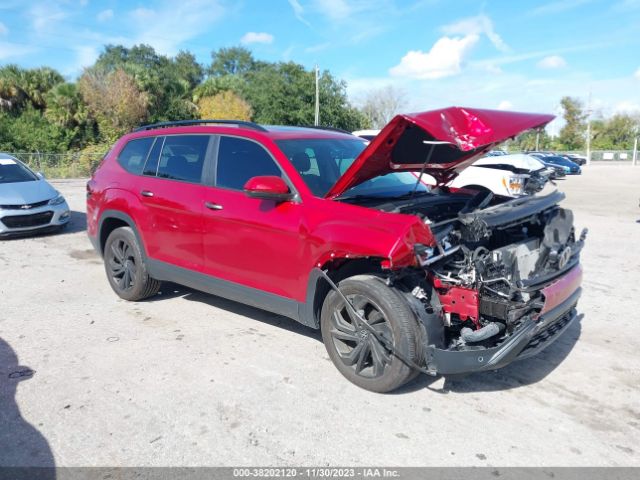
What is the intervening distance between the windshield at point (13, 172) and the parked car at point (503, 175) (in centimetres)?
806

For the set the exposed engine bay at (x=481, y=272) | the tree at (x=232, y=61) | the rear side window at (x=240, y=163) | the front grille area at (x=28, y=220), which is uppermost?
the tree at (x=232, y=61)

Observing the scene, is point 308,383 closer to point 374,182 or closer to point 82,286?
point 374,182

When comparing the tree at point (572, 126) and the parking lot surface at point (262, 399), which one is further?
the tree at point (572, 126)

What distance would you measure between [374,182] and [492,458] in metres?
2.36

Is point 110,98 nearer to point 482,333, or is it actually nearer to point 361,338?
point 361,338

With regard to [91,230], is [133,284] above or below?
below

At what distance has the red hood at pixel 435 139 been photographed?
342cm

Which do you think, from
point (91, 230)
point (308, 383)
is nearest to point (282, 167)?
point (308, 383)

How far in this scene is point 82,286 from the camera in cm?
653

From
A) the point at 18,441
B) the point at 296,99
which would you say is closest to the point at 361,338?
the point at 18,441

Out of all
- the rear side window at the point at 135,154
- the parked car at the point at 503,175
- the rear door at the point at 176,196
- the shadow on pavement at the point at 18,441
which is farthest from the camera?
the rear side window at the point at 135,154

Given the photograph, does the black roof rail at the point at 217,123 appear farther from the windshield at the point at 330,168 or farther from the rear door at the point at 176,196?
the windshield at the point at 330,168

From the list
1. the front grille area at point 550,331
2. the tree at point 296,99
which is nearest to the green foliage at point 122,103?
the tree at point 296,99

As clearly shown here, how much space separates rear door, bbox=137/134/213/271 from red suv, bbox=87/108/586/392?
0.7 inches
